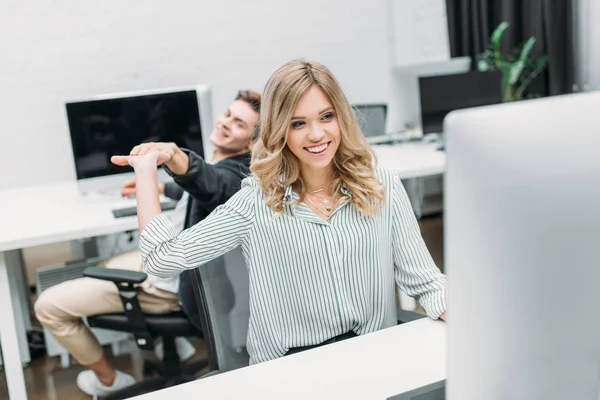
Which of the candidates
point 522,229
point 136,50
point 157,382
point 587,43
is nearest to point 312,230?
point 522,229

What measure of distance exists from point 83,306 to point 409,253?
4.33 ft

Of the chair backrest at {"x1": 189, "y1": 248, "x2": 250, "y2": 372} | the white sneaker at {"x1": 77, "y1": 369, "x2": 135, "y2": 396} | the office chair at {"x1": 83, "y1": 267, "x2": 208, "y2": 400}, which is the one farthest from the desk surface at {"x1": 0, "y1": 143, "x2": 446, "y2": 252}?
the chair backrest at {"x1": 189, "y1": 248, "x2": 250, "y2": 372}

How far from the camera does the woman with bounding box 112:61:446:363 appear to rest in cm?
135

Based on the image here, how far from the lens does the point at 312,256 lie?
1.39m

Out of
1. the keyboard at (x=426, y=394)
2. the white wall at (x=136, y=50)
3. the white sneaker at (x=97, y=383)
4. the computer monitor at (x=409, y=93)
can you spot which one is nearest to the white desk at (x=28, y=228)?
the white sneaker at (x=97, y=383)

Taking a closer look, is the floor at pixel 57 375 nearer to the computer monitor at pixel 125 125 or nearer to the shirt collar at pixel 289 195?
the computer monitor at pixel 125 125

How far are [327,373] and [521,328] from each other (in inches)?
19.8

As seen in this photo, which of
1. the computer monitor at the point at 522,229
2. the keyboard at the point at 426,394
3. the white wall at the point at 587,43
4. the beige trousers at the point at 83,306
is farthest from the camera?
the white wall at the point at 587,43

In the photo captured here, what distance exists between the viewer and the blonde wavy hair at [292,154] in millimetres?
1342

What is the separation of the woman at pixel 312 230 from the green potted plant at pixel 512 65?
123 inches

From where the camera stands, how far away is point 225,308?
1.48 m

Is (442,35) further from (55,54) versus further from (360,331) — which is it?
(360,331)

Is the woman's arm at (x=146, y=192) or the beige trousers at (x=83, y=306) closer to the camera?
the woman's arm at (x=146, y=192)

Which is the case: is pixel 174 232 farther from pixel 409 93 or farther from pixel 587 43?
pixel 587 43
